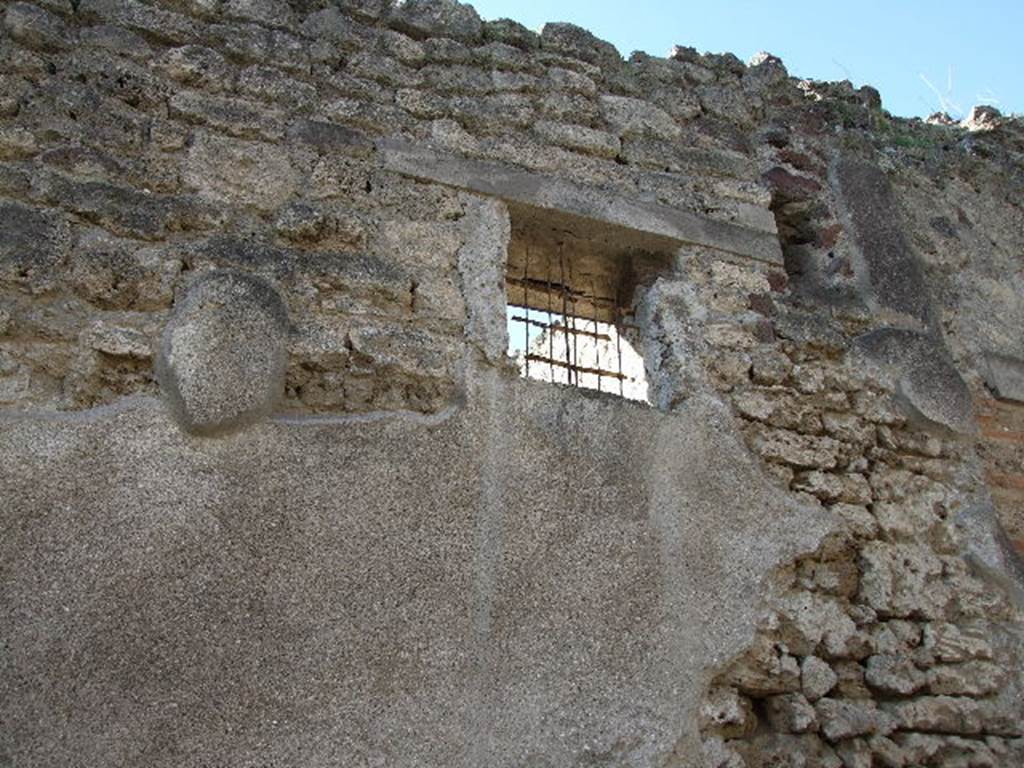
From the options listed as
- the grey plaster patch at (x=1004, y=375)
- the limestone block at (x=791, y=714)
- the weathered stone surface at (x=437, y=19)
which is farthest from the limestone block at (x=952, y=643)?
the weathered stone surface at (x=437, y=19)

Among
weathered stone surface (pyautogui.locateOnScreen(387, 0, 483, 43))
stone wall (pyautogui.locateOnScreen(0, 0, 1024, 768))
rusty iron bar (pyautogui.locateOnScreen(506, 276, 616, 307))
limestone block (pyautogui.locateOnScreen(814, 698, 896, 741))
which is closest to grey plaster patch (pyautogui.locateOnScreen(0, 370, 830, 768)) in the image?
stone wall (pyautogui.locateOnScreen(0, 0, 1024, 768))

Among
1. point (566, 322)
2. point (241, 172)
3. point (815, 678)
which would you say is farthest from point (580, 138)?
point (815, 678)

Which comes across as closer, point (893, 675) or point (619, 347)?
point (893, 675)

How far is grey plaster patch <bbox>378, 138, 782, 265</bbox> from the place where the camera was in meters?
2.86

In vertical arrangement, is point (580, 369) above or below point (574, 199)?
below

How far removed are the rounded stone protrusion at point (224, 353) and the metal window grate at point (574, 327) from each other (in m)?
0.84

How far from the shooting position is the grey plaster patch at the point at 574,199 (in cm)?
286

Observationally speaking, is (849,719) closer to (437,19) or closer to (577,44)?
(577,44)

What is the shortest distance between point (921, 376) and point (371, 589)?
196cm

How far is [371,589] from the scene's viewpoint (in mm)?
2102

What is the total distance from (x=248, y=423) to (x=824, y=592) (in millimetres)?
1574

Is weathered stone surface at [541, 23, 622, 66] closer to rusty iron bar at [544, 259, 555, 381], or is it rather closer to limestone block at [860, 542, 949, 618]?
rusty iron bar at [544, 259, 555, 381]

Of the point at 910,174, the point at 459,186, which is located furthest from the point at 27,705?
the point at 910,174

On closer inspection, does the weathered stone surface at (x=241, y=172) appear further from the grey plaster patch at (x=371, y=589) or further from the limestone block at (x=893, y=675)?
the limestone block at (x=893, y=675)
